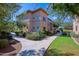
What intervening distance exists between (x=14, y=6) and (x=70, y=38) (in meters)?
0.69

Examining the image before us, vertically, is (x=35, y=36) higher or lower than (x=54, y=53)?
higher

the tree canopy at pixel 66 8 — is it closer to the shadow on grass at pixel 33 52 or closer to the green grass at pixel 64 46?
the green grass at pixel 64 46

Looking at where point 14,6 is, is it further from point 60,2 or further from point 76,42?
point 76,42

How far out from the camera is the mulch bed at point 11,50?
2119 mm

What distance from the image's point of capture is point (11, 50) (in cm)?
213

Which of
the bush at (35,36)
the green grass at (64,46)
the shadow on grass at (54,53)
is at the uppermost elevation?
the bush at (35,36)

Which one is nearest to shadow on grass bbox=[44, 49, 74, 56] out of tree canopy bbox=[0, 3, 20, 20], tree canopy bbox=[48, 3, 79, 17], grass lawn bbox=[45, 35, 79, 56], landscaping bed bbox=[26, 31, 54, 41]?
grass lawn bbox=[45, 35, 79, 56]

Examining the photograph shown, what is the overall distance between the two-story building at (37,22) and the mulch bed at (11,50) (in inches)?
7.1

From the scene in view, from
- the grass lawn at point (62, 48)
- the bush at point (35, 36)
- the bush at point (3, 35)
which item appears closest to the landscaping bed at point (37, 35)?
the bush at point (35, 36)

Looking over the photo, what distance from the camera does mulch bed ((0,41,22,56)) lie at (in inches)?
83.4

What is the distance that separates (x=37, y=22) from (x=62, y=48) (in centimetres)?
38

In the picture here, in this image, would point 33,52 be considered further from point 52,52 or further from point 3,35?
point 3,35

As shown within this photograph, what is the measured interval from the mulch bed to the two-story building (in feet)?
0.59

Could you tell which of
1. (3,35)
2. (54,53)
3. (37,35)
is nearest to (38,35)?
(37,35)
